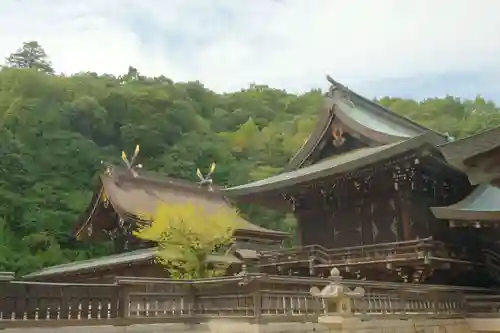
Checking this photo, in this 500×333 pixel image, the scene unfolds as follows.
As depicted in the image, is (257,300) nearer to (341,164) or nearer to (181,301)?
(181,301)

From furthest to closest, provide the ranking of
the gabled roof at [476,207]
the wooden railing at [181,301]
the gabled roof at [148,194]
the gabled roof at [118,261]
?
the gabled roof at [148,194] → the gabled roof at [118,261] → the gabled roof at [476,207] → the wooden railing at [181,301]

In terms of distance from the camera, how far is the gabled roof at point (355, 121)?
781 inches

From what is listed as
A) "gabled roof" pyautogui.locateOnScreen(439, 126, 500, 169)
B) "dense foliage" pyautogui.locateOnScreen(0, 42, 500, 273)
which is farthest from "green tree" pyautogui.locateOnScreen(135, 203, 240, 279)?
"dense foliage" pyautogui.locateOnScreen(0, 42, 500, 273)

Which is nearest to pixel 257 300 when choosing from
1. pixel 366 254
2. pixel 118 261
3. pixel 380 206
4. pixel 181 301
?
pixel 181 301

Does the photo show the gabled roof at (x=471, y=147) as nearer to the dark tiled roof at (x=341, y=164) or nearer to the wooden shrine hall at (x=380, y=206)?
the wooden shrine hall at (x=380, y=206)

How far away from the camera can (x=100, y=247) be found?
38.8 metres

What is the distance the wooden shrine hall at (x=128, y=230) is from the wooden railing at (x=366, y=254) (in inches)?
83.3

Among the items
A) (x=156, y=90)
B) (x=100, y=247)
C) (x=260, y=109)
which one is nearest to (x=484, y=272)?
(x=100, y=247)

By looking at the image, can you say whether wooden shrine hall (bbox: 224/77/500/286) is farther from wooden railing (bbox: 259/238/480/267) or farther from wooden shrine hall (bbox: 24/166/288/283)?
wooden shrine hall (bbox: 24/166/288/283)

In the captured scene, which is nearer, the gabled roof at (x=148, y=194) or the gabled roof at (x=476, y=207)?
the gabled roof at (x=476, y=207)

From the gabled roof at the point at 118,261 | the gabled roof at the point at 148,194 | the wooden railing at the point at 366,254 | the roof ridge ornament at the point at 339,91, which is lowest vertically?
the wooden railing at the point at 366,254

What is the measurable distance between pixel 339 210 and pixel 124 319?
11.1 metres

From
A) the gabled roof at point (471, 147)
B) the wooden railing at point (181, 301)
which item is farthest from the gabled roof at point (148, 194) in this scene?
the gabled roof at point (471, 147)

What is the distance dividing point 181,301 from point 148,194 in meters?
16.4
